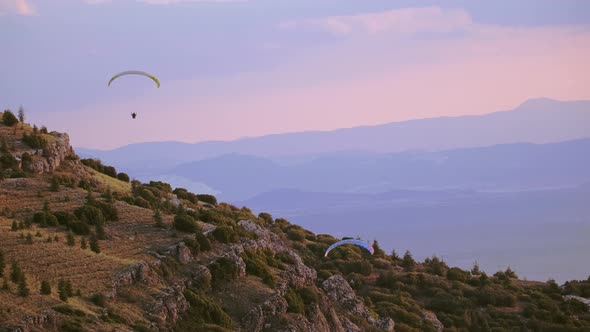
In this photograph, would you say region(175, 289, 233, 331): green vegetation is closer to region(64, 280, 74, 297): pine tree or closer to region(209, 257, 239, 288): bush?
region(209, 257, 239, 288): bush

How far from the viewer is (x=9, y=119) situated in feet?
171

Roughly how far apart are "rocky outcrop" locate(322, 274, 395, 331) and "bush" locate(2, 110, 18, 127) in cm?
2148

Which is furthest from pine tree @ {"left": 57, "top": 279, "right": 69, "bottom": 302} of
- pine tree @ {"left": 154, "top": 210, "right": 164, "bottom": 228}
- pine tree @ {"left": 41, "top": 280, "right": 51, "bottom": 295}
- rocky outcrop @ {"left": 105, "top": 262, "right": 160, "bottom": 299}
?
pine tree @ {"left": 154, "top": 210, "right": 164, "bottom": 228}

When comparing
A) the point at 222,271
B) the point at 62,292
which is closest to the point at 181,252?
the point at 222,271

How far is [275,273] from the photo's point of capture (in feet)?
132

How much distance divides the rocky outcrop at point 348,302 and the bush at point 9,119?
2148 centimetres

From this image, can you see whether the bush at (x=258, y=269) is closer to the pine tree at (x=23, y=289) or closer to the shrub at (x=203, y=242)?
the shrub at (x=203, y=242)

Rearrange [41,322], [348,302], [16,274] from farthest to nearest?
[348,302]
[16,274]
[41,322]

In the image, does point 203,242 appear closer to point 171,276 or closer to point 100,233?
point 171,276

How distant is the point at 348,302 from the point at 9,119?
23225 millimetres

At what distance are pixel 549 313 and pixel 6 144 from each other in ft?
109

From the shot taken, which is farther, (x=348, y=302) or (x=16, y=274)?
(x=348, y=302)

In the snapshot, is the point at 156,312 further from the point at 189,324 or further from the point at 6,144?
the point at 6,144

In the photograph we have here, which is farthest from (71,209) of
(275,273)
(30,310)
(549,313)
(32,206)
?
(549,313)
